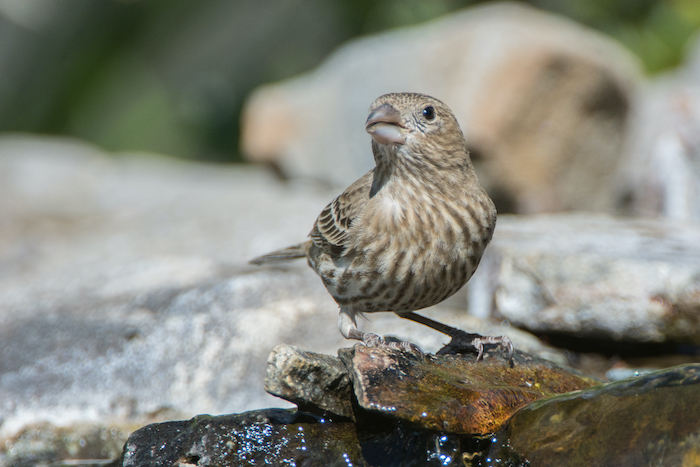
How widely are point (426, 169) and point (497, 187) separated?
3620 millimetres

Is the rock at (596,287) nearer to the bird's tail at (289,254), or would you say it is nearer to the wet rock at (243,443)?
the bird's tail at (289,254)

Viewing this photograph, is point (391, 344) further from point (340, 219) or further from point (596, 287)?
point (596, 287)

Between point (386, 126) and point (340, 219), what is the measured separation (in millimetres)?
668

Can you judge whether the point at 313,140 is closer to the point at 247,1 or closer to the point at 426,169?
the point at 426,169

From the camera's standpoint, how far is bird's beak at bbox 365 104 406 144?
3041mm

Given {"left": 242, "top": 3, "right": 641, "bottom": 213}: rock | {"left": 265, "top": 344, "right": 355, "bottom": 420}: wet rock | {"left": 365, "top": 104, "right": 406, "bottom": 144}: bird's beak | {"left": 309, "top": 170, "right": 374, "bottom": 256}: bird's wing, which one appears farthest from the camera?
{"left": 242, "top": 3, "right": 641, "bottom": 213}: rock

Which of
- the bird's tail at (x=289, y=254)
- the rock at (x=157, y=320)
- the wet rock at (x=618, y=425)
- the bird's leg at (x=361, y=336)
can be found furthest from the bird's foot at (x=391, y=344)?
the bird's tail at (x=289, y=254)

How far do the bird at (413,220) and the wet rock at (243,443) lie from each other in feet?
1.52

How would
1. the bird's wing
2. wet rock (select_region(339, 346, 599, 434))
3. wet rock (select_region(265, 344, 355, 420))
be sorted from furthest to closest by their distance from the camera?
the bird's wing, wet rock (select_region(265, 344, 355, 420)), wet rock (select_region(339, 346, 599, 434))

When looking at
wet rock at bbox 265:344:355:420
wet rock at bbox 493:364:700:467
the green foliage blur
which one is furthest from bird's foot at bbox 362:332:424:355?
the green foliage blur

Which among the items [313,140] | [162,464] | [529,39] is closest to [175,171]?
[313,140]

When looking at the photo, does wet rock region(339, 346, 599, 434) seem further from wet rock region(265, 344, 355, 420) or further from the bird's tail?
the bird's tail

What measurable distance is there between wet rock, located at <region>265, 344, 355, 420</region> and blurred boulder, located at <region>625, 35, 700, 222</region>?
13.3 feet

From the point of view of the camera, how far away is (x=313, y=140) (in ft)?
26.2
